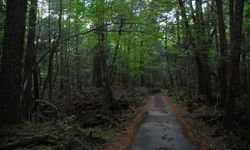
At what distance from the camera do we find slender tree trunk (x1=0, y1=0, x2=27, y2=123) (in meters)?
7.80

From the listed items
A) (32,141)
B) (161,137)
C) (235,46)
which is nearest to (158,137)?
(161,137)

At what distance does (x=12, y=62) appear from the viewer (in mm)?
7871

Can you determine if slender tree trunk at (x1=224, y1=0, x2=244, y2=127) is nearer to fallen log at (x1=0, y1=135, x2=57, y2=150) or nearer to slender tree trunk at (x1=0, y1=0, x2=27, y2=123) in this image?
fallen log at (x1=0, y1=135, x2=57, y2=150)

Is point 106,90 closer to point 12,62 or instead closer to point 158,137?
point 158,137

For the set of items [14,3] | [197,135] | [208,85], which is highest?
[14,3]

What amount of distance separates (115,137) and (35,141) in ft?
14.7

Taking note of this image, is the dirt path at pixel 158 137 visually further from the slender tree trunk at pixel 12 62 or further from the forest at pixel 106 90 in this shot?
the slender tree trunk at pixel 12 62

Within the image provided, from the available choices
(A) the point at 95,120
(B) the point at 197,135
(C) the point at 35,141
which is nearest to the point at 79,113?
(A) the point at 95,120

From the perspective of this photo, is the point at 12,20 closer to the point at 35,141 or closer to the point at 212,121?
the point at 35,141

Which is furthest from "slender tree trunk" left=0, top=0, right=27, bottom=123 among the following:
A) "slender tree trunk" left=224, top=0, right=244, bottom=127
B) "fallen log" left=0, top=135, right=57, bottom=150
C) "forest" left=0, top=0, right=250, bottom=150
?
"slender tree trunk" left=224, top=0, right=244, bottom=127

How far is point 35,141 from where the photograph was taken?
7695 mm

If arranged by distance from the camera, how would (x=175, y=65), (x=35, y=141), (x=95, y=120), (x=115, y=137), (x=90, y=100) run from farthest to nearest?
(x=175, y=65)
(x=90, y=100)
(x=95, y=120)
(x=115, y=137)
(x=35, y=141)

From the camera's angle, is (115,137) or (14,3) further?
(115,137)

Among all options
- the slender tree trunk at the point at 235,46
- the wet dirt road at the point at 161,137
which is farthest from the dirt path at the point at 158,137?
the slender tree trunk at the point at 235,46
